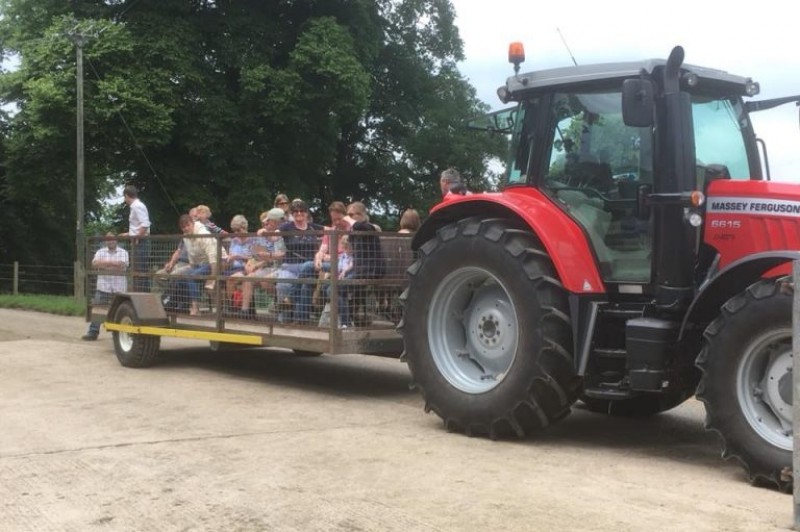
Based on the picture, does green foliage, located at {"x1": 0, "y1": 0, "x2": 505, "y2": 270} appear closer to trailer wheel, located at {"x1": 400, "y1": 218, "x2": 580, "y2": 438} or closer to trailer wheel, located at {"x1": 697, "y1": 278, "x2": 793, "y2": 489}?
trailer wheel, located at {"x1": 400, "y1": 218, "x2": 580, "y2": 438}

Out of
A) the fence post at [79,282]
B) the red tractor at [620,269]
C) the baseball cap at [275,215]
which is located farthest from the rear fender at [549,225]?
the fence post at [79,282]

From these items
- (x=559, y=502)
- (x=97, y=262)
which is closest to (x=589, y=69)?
(x=559, y=502)

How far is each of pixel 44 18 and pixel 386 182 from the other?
14.7 m

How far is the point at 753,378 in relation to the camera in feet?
16.1

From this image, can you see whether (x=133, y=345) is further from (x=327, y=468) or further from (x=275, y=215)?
(x=327, y=468)

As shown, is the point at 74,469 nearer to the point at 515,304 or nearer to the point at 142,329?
the point at 515,304

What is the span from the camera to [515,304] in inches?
229

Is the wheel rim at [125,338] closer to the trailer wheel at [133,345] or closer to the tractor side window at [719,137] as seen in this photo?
the trailer wheel at [133,345]

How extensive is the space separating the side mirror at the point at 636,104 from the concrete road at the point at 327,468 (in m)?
2.10

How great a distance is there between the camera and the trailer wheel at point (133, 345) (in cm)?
955

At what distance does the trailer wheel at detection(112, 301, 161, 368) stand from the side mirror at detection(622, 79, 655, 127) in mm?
6023

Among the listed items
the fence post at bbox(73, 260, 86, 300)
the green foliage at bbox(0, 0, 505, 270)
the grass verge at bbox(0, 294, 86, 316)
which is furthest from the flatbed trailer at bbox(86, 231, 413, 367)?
the green foliage at bbox(0, 0, 505, 270)

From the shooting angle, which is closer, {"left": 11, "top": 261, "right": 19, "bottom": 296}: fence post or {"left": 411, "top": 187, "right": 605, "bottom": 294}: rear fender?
{"left": 411, "top": 187, "right": 605, "bottom": 294}: rear fender

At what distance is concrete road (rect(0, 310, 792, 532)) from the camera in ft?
14.1
